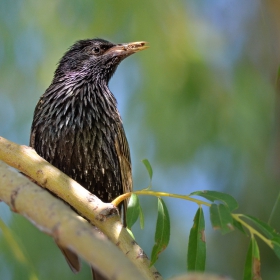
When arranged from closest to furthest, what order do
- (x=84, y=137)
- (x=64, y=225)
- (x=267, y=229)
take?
(x=64, y=225) → (x=267, y=229) → (x=84, y=137)

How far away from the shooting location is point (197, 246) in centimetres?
255

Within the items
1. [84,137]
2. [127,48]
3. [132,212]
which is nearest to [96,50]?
[127,48]

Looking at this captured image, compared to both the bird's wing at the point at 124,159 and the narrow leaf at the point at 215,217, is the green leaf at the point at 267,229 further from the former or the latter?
the bird's wing at the point at 124,159

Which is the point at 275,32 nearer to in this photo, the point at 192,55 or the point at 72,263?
the point at 192,55

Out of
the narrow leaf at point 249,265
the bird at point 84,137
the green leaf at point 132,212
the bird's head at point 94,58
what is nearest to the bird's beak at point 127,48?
the bird's head at point 94,58

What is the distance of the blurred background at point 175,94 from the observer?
18.7 ft

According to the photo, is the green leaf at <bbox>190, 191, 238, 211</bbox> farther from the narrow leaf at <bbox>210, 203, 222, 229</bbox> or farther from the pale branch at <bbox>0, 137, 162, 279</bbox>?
the pale branch at <bbox>0, 137, 162, 279</bbox>

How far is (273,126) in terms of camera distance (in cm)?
539

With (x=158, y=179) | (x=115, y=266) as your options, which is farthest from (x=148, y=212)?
(x=115, y=266)

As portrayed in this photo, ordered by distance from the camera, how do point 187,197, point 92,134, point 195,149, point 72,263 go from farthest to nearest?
point 195,149
point 92,134
point 72,263
point 187,197

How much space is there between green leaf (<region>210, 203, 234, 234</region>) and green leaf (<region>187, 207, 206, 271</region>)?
7.6 inches

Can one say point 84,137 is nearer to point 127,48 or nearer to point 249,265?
point 127,48

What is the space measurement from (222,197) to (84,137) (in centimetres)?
197

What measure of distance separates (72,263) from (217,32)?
3.70 metres
